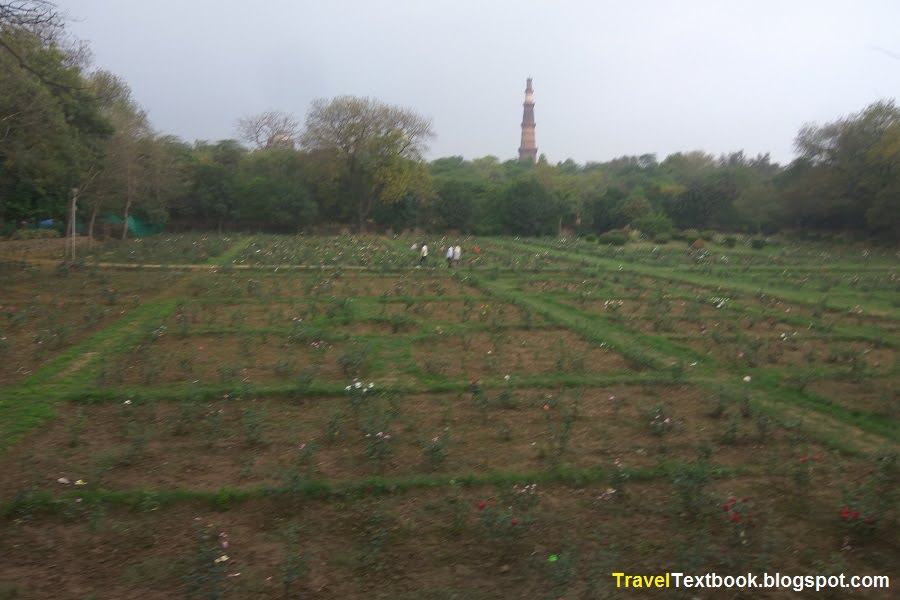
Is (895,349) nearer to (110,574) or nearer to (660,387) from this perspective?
(660,387)

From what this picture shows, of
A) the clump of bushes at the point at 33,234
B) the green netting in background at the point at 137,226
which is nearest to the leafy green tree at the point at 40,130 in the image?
the clump of bushes at the point at 33,234

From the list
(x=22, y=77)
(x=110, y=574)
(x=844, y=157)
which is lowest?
(x=110, y=574)

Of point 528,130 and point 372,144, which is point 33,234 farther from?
point 528,130

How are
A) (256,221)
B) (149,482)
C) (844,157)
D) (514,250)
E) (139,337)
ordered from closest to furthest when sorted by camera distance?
1. (149,482)
2. (139,337)
3. (514,250)
4. (844,157)
5. (256,221)

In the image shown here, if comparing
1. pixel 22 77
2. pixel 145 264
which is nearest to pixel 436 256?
pixel 145 264

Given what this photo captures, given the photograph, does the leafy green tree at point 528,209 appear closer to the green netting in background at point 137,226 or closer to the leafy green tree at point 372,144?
the leafy green tree at point 372,144

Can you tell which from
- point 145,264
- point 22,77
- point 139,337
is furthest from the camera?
point 145,264

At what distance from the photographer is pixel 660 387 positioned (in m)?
8.48

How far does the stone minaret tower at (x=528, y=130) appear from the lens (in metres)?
109

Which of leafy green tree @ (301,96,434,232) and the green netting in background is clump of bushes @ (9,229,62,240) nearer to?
the green netting in background

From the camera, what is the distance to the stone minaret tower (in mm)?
108812

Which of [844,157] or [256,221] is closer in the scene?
[844,157]

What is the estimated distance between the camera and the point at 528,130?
111 meters

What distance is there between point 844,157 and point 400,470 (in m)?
45.3
